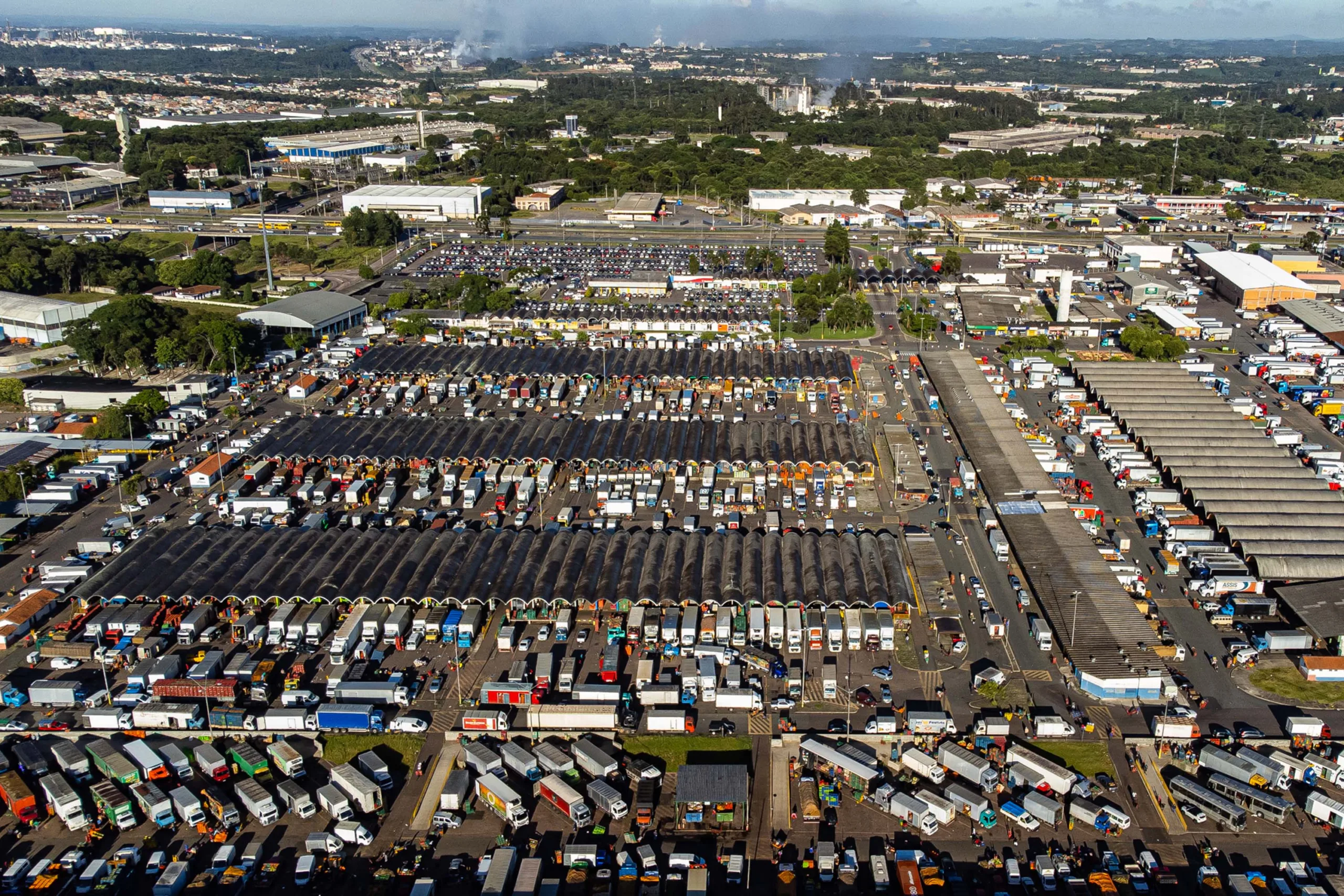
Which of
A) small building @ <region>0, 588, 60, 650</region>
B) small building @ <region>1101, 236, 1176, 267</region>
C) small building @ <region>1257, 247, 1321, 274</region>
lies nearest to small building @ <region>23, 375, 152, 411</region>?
small building @ <region>0, 588, 60, 650</region>

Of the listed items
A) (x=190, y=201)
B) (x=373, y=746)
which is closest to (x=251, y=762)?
(x=373, y=746)

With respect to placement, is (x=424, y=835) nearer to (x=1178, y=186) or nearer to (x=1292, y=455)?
(x=1292, y=455)

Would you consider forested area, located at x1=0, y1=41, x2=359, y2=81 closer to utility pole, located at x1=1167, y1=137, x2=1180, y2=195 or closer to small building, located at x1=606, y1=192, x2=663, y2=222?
small building, located at x1=606, y1=192, x2=663, y2=222

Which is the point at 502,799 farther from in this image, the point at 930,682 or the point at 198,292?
the point at 198,292

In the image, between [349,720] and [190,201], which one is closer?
[349,720]

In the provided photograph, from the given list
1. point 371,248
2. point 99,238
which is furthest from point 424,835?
point 99,238

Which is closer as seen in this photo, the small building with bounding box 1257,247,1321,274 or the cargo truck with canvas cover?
the cargo truck with canvas cover
